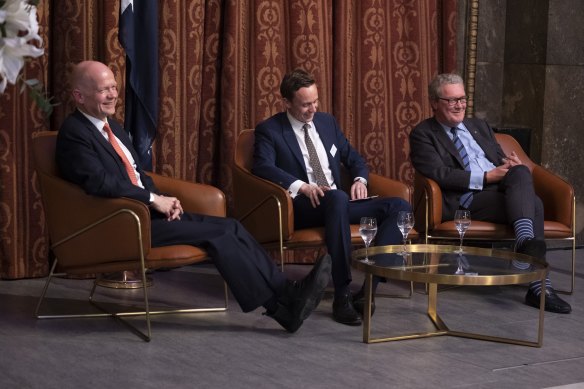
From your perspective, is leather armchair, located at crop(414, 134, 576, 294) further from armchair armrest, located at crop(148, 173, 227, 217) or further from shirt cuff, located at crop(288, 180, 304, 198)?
armchair armrest, located at crop(148, 173, 227, 217)

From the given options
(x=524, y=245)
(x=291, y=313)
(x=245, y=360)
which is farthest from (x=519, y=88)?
(x=245, y=360)

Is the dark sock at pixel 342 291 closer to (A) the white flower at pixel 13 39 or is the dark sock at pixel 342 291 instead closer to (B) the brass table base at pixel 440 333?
(B) the brass table base at pixel 440 333

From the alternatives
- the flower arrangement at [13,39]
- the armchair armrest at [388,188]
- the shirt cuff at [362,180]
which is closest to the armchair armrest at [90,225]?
the shirt cuff at [362,180]

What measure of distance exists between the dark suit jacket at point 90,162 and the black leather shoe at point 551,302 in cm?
200

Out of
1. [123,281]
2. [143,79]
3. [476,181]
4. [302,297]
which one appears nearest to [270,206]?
[302,297]

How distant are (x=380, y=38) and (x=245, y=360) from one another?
301 cm

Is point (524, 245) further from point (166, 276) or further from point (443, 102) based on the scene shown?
point (166, 276)

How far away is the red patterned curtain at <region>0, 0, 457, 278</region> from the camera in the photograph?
17.7ft

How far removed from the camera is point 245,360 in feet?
13.0

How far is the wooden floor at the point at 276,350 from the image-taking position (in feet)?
12.1

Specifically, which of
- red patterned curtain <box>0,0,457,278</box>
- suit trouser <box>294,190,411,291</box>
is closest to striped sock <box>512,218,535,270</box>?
suit trouser <box>294,190,411,291</box>

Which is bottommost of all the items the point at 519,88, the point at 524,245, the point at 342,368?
the point at 342,368

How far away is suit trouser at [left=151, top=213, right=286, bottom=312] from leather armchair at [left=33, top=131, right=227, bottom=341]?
0.06 metres

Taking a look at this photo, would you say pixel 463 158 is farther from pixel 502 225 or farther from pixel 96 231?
pixel 96 231
